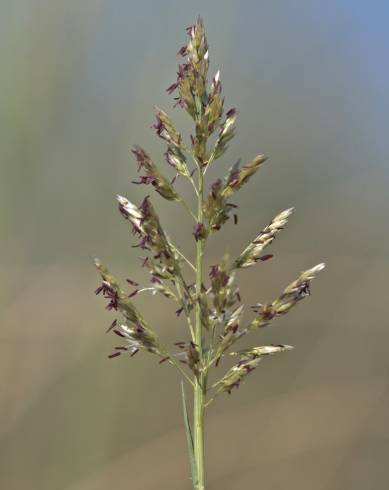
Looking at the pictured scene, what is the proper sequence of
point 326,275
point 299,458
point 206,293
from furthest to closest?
point 326,275
point 299,458
point 206,293

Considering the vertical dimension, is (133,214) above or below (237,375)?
above

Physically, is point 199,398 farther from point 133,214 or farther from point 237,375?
point 133,214

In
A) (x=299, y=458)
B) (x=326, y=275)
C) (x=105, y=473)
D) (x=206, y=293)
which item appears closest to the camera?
(x=206, y=293)

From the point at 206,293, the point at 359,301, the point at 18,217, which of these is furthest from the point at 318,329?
the point at 206,293

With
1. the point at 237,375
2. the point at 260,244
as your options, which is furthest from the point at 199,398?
the point at 260,244

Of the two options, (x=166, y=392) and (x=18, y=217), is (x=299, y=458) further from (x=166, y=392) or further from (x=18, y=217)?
(x=18, y=217)

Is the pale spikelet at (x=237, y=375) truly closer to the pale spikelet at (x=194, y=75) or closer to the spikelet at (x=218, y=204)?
the spikelet at (x=218, y=204)

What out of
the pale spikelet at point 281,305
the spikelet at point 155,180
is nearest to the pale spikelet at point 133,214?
the spikelet at point 155,180

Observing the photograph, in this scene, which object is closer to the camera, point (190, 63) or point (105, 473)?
point (190, 63)

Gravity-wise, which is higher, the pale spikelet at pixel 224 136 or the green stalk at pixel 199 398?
the pale spikelet at pixel 224 136

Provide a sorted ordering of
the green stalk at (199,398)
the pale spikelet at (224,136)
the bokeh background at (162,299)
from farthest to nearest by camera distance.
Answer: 1. the bokeh background at (162,299)
2. the pale spikelet at (224,136)
3. the green stalk at (199,398)

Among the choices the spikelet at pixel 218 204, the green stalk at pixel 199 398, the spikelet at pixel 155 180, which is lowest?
the green stalk at pixel 199 398
